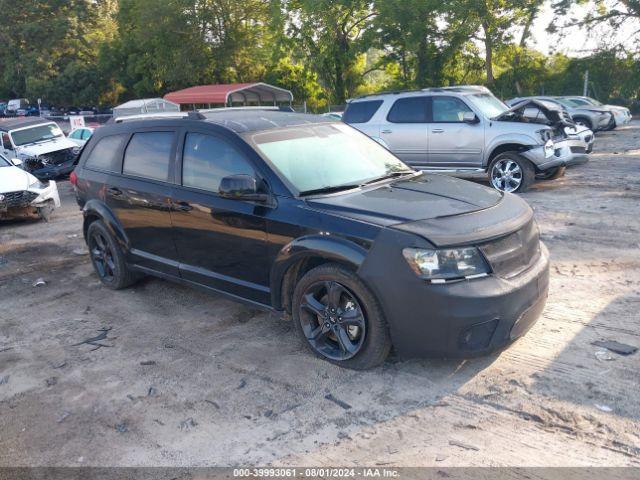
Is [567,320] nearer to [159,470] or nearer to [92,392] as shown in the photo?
[159,470]

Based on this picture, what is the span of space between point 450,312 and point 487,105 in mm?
8308

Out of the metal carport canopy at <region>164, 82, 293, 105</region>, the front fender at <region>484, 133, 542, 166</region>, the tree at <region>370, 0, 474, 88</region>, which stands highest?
the tree at <region>370, 0, 474, 88</region>

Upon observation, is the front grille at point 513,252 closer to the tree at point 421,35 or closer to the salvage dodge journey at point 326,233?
the salvage dodge journey at point 326,233

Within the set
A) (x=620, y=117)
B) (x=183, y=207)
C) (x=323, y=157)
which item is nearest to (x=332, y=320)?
(x=323, y=157)

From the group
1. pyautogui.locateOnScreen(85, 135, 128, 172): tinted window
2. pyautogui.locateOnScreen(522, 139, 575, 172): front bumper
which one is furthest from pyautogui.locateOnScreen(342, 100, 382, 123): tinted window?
pyautogui.locateOnScreen(85, 135, 128, 172): tinted window

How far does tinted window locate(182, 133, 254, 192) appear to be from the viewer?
4.82 meters

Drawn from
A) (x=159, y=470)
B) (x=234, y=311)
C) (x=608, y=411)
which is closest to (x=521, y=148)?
(x=234, y=311)

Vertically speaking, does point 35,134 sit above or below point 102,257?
above

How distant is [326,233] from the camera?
416 centimetres

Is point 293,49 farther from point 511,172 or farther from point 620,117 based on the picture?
point 511,172

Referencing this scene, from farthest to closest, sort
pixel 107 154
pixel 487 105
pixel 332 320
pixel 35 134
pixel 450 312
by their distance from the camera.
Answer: pixel 35 134, pixel 487 105, pixel 107 154, pixel 332 320, pixel 450 312

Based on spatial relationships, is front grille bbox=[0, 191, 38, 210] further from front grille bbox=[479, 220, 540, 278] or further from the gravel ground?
front grille bbox=[479, 220, 540, 278]

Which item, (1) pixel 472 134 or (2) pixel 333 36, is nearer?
(1) pixel 472 134

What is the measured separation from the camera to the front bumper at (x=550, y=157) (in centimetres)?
1023
